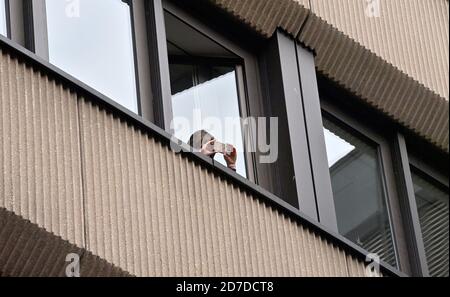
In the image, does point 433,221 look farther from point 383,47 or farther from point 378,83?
point 383,47

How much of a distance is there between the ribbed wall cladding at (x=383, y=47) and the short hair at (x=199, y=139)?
1294 millimetres

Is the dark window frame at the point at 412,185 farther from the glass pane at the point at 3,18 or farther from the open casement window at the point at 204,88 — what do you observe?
the glass pane at the point at 3,18

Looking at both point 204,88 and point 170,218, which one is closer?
point 170,218

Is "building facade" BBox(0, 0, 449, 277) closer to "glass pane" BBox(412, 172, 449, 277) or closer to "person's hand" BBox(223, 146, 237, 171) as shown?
"glass pane" BBox(412, 172, 449, 277)

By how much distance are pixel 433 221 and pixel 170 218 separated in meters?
4.80

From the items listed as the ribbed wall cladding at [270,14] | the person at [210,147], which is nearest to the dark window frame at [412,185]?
the ribbed wall cladding at [270,14]

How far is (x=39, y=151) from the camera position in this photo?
35.8 ft

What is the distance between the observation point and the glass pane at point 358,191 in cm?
1438

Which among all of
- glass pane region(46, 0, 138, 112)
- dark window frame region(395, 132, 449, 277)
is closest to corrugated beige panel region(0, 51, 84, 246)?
glass pane region(46, 0, 138, 112)

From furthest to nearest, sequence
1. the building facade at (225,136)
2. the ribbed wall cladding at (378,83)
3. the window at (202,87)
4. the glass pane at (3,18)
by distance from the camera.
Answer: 1. the ribbed wall cladding at (378,83)
2. the window at (202,87)
3. the glass pane at (3,18)
4. the building facade at (225,136)

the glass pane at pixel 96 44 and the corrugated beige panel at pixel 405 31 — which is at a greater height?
the corrugated beige panel at pixel 405 31

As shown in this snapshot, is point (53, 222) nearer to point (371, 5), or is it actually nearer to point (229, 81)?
point (229, 81)

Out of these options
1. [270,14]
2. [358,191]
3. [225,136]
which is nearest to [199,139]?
[225,136]

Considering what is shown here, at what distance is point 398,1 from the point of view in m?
→ 15.1
